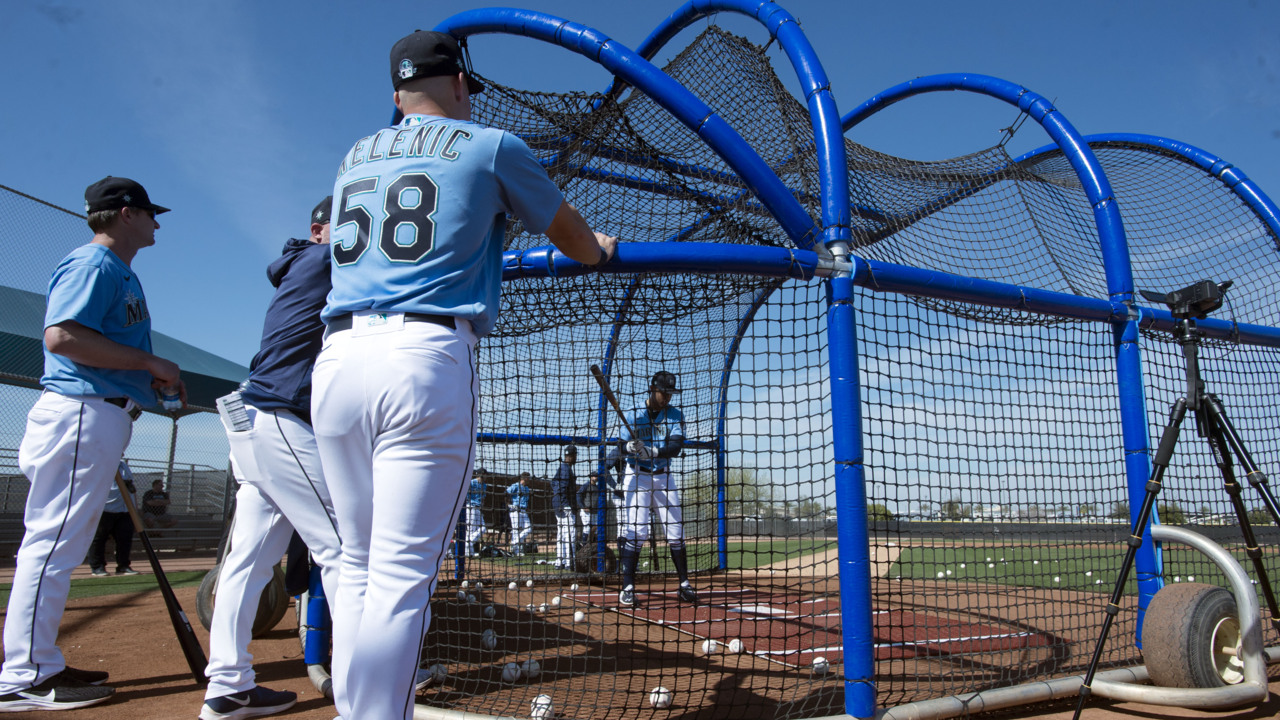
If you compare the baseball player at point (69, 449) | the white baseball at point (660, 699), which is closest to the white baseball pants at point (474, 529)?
the baseball player at point (69, 449)

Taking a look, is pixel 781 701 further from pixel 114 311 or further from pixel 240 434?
pixel 114 311

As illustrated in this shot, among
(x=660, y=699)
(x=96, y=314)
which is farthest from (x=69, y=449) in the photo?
(x=660, y=699)

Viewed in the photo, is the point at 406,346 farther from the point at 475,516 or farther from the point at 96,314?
the point at 475,516

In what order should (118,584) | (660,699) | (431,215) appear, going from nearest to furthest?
(431,215)
(660,699)
(118,584)

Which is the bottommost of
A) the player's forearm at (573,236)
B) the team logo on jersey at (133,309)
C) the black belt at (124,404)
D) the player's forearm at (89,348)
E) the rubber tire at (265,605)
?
the rubber tire at (265,605)

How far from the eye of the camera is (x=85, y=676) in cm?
285

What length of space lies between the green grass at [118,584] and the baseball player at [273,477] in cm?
435

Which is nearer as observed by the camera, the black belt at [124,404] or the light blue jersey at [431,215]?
the light blue jersey at [431,215]

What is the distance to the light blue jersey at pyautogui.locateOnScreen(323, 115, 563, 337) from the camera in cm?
154

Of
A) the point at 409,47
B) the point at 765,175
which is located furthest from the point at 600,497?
the point at 409,47

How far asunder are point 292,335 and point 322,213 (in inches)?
23.8

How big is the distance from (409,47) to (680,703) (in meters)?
2.36

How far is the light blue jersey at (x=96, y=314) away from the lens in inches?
109

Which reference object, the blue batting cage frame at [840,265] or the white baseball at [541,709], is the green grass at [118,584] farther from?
the blue batting cage frame at [840,265]
